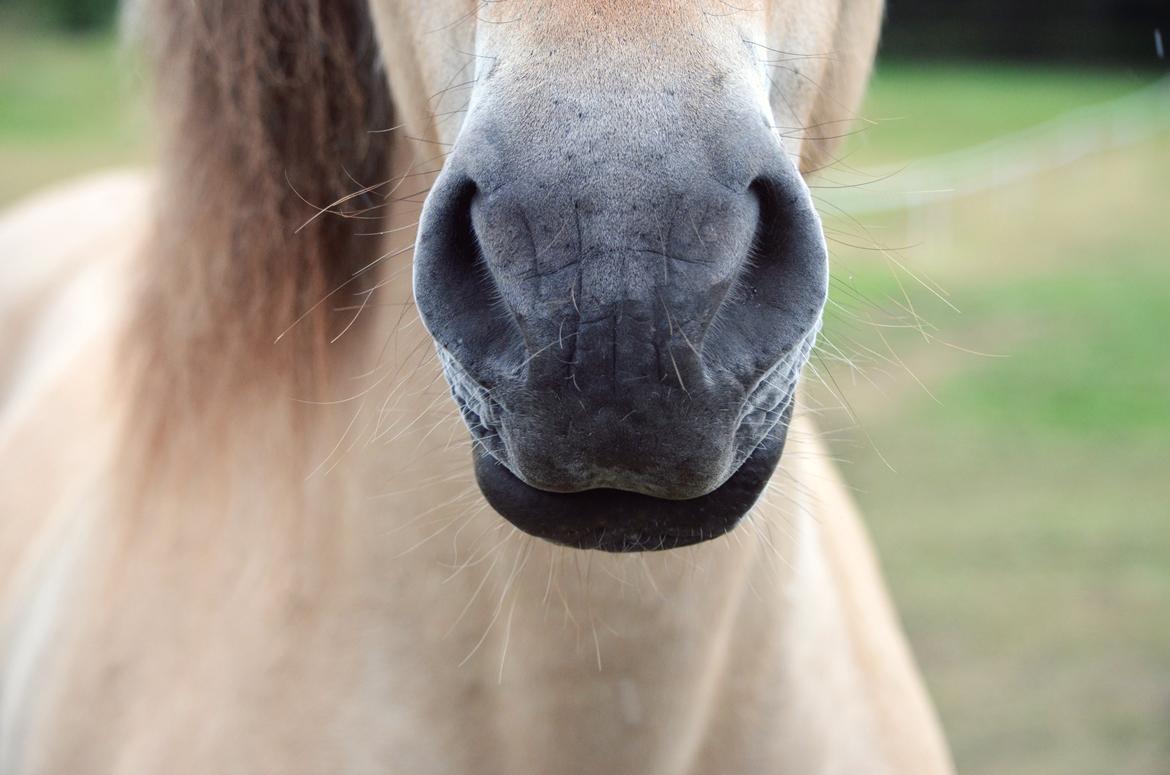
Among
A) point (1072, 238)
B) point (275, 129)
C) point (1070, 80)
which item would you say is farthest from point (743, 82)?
point (1070, 80)

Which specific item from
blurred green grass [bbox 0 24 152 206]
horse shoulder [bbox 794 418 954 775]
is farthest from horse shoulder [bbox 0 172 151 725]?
blurred green grass [bbox 0 24 152 206]

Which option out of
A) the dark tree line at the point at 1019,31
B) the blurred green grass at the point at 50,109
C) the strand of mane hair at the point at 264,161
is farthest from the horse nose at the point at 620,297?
the dark tree line at the point at 1019,31

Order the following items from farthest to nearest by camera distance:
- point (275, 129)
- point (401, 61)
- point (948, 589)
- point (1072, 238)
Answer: point (1072, 238), point (948, 589), point (275, 129), point (401, 61)

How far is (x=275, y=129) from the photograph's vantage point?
55.4 inches

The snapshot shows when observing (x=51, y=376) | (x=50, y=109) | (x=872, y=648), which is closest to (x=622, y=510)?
(x=872, y=648)

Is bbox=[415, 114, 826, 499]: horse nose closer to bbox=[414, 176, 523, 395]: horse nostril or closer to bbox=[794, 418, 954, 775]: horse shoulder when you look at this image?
bbox=[414, 176, 523, 395]: horse nostril

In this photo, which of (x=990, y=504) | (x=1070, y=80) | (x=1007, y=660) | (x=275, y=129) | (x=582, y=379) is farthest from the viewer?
(x=1070, y=80)

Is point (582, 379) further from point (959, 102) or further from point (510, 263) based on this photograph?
point (959, 102)

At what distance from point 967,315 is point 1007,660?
430cm

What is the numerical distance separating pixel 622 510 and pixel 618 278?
0.23 meters

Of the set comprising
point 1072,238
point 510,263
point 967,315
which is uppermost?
point 510,263

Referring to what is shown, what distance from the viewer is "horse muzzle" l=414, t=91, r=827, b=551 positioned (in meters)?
0.84

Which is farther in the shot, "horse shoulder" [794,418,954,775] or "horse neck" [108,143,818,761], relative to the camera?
"horse shoulder" [794,418,954,775]

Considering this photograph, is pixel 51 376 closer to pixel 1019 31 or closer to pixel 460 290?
pixel 460 290
